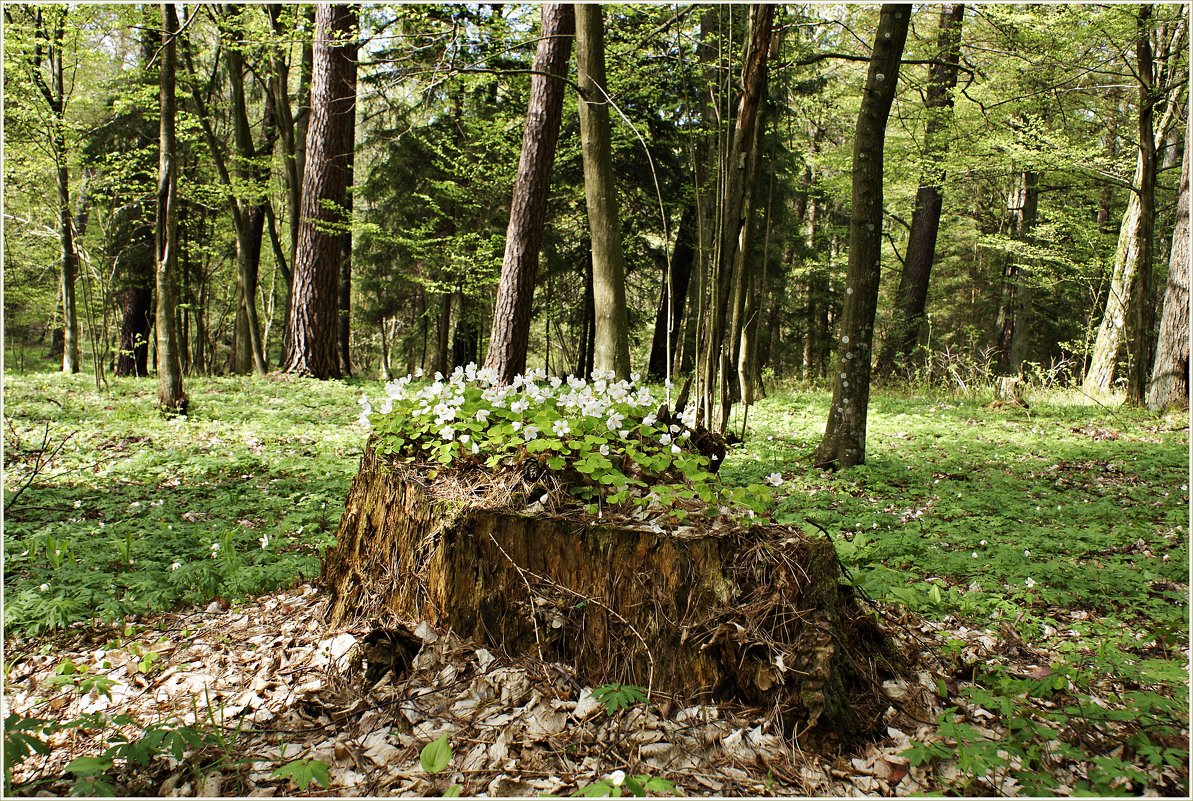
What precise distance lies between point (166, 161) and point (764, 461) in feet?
22.2

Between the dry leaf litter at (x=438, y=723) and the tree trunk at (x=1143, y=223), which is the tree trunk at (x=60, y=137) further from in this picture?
the tree trunk at (x=1143, y=223)

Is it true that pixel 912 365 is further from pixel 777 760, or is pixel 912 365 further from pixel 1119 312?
pixel 777 760

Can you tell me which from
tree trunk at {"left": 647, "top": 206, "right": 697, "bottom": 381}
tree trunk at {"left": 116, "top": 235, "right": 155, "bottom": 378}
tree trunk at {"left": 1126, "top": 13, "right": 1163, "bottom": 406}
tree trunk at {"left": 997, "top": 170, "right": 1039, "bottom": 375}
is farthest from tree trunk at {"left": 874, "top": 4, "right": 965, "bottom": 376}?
tree trunk at {"left": 116, "top": 235, "right": 155, "bottom": 378}

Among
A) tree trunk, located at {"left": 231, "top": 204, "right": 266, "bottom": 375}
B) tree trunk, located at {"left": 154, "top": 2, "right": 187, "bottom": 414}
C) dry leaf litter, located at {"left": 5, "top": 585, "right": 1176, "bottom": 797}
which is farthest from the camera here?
tree trunk, located at {"left": 231, "top": 204, "right": 266, "bottom": 375}

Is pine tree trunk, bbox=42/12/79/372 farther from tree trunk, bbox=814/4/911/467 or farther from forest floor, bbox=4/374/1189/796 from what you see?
tree trunk, bbox=814/4/911/467

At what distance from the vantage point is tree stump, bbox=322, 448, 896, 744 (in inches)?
93.8

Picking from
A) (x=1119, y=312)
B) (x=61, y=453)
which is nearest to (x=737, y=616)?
(x=61, y=453)

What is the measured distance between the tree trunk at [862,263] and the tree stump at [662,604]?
12.0 feet

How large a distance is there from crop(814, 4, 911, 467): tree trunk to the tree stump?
12.0ft

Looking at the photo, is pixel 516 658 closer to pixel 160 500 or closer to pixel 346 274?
pixel 160 500

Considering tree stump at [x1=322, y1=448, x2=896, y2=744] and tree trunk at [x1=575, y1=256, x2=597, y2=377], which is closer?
tree stump at [x1=322, y1=448, x2=896, y2=744]

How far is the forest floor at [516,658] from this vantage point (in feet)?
7.02

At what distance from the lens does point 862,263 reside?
6.07 m

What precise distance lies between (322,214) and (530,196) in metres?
4.31
